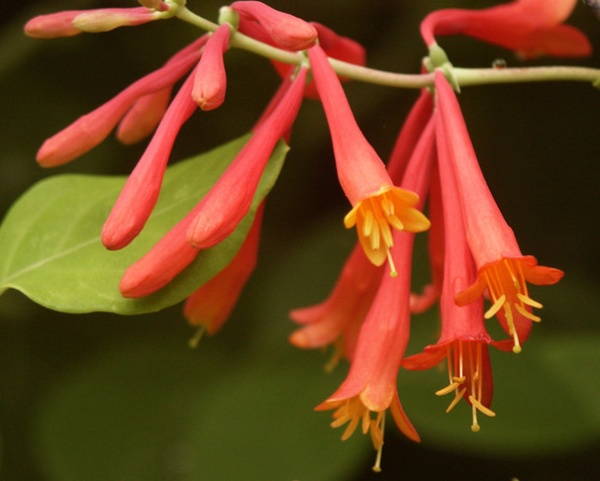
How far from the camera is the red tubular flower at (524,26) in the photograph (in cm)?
116

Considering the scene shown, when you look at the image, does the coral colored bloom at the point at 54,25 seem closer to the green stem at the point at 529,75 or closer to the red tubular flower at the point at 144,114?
the red tubular flower at the point at 144,114

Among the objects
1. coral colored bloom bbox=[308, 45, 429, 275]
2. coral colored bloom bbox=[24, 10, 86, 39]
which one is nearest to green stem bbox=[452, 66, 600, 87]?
coral colored bloom bbox=[308, 45, 429, 275]

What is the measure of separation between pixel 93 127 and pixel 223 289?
27 cm

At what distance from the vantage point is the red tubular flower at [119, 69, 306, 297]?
0.82 metres

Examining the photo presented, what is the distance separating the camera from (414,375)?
155 cm

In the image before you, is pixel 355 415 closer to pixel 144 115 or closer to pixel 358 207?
pixel 358 207

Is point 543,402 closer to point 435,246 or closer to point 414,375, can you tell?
point 414,375

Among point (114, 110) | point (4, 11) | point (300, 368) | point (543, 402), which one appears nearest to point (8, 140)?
point (4, 11)

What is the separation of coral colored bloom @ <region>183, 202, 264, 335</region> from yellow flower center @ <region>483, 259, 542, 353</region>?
1.12ft

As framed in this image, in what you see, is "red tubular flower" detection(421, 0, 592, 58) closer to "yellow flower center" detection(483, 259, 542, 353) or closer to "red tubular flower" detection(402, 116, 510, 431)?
"red tubular flower" detection(402, 116, 510, 431)

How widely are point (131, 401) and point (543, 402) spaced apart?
0.77 meters

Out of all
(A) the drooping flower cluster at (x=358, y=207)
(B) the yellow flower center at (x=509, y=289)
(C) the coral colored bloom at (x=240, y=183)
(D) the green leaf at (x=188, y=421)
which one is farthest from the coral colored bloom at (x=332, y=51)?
(D) the green leaf at (x=188, y=421)

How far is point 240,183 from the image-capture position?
865 mm

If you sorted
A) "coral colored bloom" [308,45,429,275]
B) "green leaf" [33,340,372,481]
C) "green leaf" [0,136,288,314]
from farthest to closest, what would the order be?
"green leaf" [33,340,372,481], "green leaf" [0,136,288,314], "coral colored bloom" [308,45,429,275]
